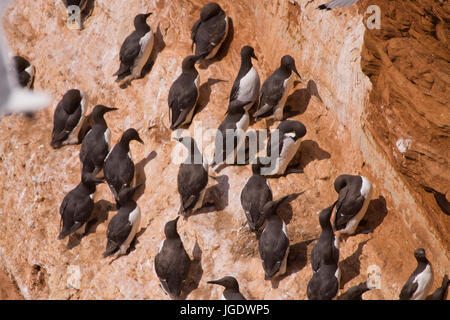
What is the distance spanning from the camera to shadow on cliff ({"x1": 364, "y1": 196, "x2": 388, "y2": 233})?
9.20 meters

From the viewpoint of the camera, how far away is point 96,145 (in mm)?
10305

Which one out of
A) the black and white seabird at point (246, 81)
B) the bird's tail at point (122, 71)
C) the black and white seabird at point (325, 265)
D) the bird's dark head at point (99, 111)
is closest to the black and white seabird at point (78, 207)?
the bird's dark head at point (99, 111)

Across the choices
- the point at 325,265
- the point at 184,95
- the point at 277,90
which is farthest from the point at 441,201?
the point at 184,95

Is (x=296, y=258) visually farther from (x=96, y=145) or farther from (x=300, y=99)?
(x=96, y=145)

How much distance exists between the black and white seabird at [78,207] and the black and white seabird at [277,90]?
2.31 meters

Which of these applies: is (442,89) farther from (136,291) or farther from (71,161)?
(71,161)

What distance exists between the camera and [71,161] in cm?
1091

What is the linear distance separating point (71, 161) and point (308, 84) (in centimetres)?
348

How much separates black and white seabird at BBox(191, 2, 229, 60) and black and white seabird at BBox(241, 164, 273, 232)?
7.86ft

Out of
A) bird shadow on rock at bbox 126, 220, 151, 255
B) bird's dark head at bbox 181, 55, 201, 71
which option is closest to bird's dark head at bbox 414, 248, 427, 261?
bird shadow on rock at bbox 126, 220, 151, 255

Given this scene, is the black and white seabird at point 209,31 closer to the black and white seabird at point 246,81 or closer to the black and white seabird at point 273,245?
the black and white seabird at point 246,81

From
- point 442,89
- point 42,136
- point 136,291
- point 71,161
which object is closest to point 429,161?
point 442,89

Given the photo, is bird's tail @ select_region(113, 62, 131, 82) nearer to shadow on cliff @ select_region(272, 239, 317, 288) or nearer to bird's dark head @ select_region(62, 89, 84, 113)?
bird's dark head @ select_region(62, 89, 84, 113)

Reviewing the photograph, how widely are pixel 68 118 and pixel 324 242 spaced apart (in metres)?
4.39
